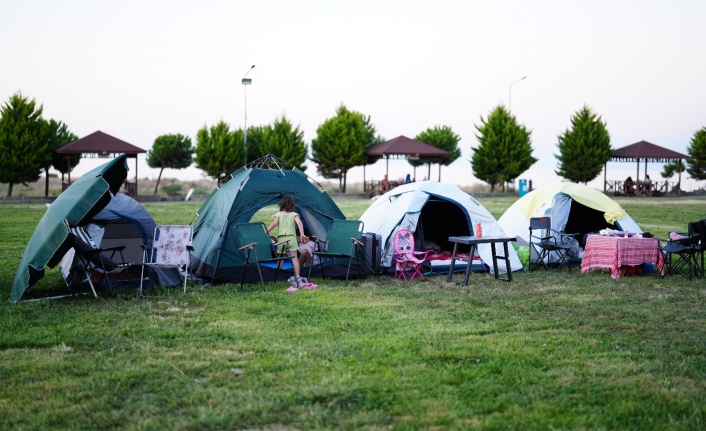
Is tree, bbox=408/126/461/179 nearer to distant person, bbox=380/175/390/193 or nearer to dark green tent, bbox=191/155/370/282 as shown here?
distant person, bbox=380/175/390/193

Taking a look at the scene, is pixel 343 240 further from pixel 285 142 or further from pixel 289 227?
pixel 285 142

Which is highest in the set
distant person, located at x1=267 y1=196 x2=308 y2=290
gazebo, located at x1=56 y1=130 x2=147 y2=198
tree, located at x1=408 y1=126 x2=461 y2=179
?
tree, located at x1=408 y1=126 x2=461 y2=179

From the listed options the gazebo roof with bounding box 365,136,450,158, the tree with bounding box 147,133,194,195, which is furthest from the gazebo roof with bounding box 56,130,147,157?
the gazebo roof with bounding box 365,136,450,158

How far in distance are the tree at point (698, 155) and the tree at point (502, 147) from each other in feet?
34.8

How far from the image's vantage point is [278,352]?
17.9 feet

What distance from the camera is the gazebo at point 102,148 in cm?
3068

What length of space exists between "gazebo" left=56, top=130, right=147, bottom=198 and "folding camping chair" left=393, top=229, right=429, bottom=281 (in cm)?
2294

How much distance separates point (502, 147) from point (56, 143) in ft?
78.4

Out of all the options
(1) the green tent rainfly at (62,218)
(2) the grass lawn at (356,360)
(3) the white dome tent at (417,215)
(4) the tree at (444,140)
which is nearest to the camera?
(2) the grass lawn at (356,360)

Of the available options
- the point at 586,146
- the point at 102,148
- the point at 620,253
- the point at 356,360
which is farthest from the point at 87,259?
the point at 586,146

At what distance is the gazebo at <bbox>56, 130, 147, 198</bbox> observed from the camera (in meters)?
30.7

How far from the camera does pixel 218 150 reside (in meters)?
37.6

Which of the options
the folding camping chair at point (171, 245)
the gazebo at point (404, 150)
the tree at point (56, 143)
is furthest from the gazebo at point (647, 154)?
the folding camping chair at point (171, 245)

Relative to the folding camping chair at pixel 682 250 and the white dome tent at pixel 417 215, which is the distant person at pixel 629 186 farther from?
the white dome tent at pixel 417 215
